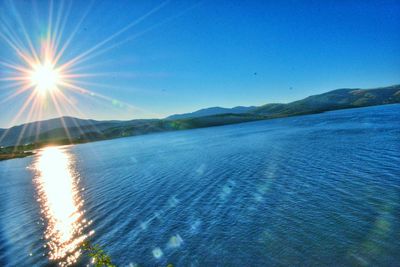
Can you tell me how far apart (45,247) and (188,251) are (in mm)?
14393

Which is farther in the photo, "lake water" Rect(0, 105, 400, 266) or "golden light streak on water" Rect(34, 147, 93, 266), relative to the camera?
"golden light streak on water" Rect(34, 147, 93, 266)

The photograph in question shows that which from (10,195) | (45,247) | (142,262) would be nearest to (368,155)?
(142,262)

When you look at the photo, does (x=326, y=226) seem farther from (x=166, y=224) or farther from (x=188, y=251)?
(x=166, y=224)

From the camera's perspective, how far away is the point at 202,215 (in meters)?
27.2

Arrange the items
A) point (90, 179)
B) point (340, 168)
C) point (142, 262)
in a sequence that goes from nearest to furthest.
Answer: point (142, 262), point (340, 168), point (90, 179)

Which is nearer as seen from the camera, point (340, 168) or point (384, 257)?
point (384, 257)

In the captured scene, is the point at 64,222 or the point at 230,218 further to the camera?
the point at 64,222

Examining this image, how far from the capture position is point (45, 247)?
79.4 ft

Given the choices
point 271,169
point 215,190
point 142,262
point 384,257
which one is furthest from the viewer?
point 271,169

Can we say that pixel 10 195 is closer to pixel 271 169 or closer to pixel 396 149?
pixel 271 169

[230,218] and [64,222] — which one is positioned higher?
[64,222]

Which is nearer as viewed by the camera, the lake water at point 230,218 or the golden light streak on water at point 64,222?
the lake water at point 230,218

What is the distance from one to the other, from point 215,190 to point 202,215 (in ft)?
28.7

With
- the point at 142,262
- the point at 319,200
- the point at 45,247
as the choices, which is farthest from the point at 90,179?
the point at 319,200
